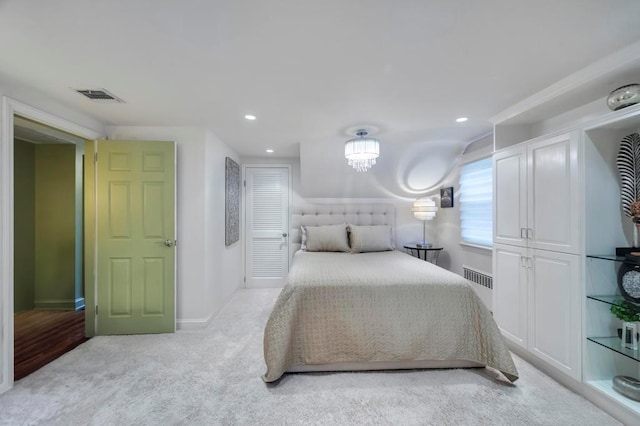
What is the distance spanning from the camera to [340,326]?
83.3 inches

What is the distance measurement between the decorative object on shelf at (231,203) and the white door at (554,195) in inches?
131

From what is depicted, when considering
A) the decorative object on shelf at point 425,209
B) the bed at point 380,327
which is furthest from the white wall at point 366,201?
the bed at point 380,327

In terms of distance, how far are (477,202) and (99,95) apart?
13.2ft

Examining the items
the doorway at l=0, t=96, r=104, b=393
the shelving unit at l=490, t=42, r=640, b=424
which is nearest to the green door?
the doorway at l=0, t=96, r=104, b=393

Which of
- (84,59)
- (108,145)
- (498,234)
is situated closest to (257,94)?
(84,59)

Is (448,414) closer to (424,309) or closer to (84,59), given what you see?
(424,309)

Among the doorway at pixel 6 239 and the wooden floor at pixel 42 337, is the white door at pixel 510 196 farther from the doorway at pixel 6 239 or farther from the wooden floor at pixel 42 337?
the wooden floor at pixel 42 337

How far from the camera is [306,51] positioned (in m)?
1.53

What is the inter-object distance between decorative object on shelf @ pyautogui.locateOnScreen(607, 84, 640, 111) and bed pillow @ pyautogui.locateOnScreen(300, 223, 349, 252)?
2.85 m

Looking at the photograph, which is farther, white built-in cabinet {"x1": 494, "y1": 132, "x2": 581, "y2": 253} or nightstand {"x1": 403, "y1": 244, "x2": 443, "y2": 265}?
nightstand {"x1": 403, "y1": 244, "x2": 443, "y2": 265}

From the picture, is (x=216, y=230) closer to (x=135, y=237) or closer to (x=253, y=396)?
(x=135, y=237)

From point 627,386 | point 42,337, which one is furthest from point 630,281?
point 42,337

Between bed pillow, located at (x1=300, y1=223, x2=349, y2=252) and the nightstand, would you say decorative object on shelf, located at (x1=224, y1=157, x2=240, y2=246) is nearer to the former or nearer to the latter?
bed pillow, located at (x1=300, y1=223, x2=349, y2=252)

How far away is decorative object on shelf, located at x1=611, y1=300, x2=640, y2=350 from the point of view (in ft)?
5.46
